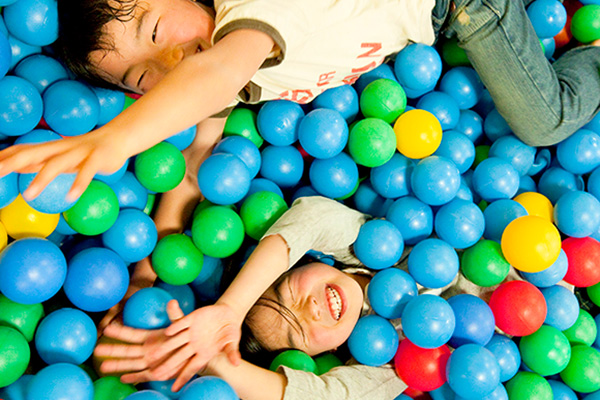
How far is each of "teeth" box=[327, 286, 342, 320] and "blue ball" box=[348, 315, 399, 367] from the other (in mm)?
60

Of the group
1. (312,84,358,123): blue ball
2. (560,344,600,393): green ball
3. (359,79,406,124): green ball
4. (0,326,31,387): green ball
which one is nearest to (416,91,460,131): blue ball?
(359,79,406,124): green ball

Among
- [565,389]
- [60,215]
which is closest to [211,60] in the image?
[60,215]

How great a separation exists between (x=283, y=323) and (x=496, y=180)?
2.20 ft

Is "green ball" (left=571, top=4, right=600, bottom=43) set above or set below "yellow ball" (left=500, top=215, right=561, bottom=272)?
above

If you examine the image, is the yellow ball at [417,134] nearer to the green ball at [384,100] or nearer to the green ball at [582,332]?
the green ball at [384,100]

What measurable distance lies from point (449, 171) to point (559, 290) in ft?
1.39

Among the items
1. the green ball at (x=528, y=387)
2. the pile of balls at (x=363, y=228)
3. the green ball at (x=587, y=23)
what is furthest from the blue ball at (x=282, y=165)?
the green ball at (x=587, y=23)

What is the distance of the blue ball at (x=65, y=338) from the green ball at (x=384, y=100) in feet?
2.90

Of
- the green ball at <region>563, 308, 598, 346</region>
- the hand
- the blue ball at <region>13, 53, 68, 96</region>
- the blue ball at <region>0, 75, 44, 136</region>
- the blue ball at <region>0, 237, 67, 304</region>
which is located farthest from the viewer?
the green ball at <region>563, 308, 598, 346</region>

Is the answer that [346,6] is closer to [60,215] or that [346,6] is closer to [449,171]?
[449,171]

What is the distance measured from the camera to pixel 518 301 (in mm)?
1211

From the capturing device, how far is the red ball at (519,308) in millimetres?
1201

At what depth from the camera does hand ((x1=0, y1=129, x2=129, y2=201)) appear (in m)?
0.65

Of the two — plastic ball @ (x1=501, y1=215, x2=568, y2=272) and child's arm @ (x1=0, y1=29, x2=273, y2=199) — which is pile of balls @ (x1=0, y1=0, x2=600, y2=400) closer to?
A: plastic ball @ (x1=501, y1=215, x2=568, y2=272)
